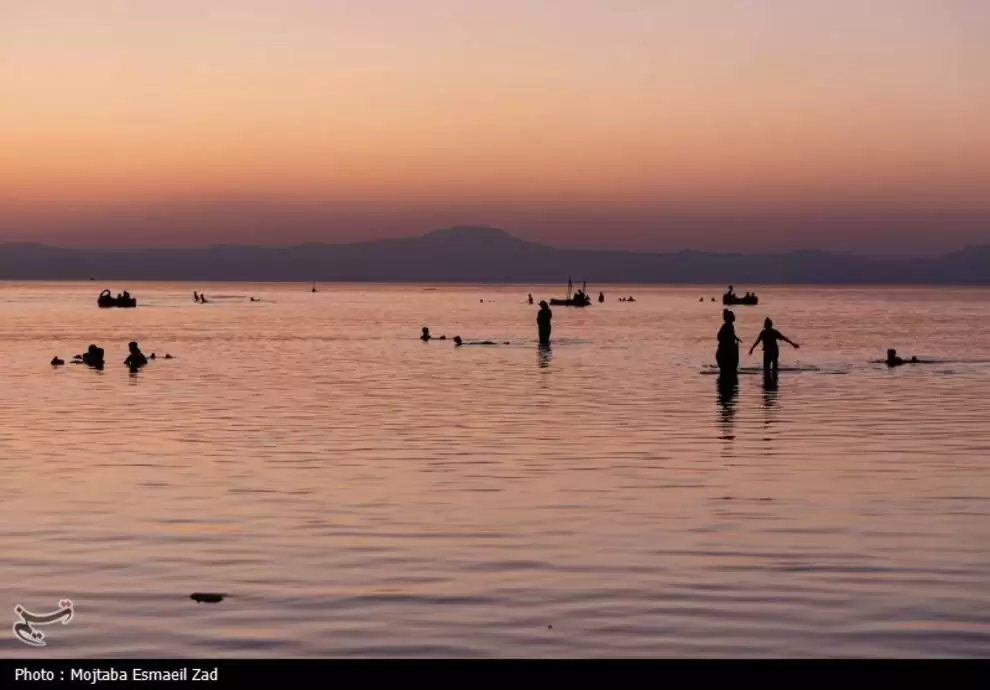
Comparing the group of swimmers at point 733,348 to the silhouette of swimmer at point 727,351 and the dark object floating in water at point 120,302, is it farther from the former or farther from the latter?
the dark object floating in water at point 120,302

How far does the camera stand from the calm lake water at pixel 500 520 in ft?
44.9

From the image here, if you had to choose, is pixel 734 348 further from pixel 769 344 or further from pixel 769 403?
pixel 769 403

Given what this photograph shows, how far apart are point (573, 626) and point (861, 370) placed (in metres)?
45.7

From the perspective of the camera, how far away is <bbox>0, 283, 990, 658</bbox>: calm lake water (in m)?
13.7

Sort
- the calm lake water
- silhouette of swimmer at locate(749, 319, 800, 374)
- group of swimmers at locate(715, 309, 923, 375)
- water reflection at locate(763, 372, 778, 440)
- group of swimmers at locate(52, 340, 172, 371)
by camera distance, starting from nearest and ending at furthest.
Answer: the calm lake water, water reflection at locate(763, 372, 778, 440), group of swimmers at locate(715, 309, 923, 375), silhouette of swimmer at locate(749, 319, 800, 374), group of swimmers at locate(52, 340, 172, 371)

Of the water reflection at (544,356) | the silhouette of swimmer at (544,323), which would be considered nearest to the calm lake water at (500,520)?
the water reflection at (544,356)

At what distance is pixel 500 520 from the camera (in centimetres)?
2019

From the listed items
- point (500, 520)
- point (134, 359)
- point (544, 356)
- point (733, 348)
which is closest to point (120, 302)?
point (544, 356)

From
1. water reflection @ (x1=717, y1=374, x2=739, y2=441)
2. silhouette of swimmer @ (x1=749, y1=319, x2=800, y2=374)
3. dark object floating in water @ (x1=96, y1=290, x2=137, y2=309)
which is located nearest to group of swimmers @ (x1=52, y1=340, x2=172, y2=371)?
water reflection @ (x1=717, y1=374, x2=739, y2=441)

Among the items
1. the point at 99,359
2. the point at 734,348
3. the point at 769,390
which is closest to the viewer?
the point at 769,390

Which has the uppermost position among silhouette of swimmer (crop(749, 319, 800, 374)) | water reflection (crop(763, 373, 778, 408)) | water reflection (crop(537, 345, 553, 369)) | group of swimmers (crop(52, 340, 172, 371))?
silhouette of swimmer (crop(749, 319, 800, 374))

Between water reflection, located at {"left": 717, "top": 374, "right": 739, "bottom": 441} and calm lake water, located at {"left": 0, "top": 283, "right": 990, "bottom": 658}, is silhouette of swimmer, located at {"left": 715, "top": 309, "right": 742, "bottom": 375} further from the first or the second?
calm lake water, located at {"left": 0, "top": 283, "right": 990, "bottom": 658}

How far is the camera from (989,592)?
1532 centimetres
